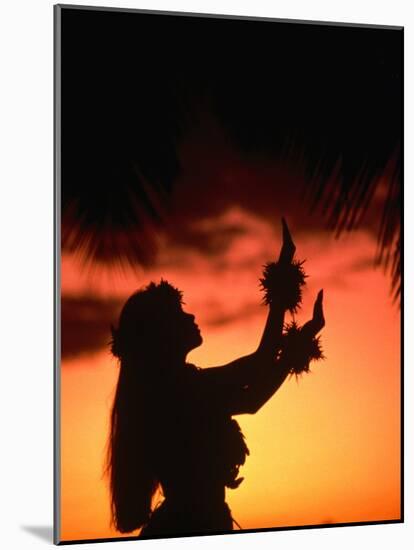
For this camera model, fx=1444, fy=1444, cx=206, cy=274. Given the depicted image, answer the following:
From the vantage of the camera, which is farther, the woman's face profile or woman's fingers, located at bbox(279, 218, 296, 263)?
woman's fingers, located at bbox(279, 218, 296, 263)

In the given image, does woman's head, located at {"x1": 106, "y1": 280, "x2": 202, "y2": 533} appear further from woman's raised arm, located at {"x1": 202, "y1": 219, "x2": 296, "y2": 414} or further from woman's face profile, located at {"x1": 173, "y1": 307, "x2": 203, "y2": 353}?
woman's raised arm, located at {"x1": 202, "y1": 219, "x2": 296, "y2": 414}

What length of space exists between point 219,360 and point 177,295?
15.2 inches

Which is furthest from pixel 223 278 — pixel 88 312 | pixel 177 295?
pixel 88 312

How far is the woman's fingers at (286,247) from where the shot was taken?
23.3 ft

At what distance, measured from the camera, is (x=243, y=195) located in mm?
7035


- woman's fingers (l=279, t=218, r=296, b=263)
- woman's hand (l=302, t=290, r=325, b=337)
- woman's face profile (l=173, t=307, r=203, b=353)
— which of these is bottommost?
woman's face profile (l=173, t=307, r=203, b=353)

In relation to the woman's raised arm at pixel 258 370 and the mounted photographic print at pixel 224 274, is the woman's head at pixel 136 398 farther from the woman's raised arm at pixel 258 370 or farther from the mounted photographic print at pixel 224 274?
the woman's raised arm at pixel 258 370

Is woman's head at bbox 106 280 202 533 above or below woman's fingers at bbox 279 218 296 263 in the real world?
below

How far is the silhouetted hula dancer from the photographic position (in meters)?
6.84

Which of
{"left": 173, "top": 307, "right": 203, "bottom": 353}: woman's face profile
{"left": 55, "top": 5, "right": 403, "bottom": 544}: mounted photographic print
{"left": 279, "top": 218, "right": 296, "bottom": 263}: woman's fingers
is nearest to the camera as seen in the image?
{"left": 55, "top": 5, "right": 403, "bottom": 544}: mounted photographic print

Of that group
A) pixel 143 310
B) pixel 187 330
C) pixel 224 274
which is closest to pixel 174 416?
pixel 187 330

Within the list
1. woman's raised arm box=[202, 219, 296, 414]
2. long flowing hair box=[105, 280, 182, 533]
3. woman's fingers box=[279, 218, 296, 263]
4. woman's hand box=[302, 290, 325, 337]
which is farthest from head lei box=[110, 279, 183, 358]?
woman's hand box=[302, 290, 325, 337]

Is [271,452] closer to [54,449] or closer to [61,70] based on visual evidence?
[54,449]

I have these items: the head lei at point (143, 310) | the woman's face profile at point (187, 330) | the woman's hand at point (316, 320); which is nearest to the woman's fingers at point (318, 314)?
the woman's hand at point (316, 320)
